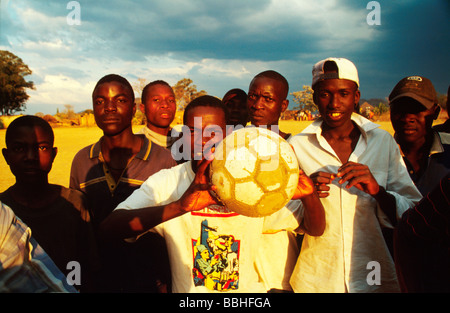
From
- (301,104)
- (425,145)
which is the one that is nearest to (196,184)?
(425,145)

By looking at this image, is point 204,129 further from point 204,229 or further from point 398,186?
point 398,186

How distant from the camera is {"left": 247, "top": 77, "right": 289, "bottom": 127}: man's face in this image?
10.1ft

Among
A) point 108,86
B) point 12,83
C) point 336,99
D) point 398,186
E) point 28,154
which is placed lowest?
point 398,186

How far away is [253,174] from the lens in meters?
1.59

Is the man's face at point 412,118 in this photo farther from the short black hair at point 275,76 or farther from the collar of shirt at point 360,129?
the short black hair at point 275,76

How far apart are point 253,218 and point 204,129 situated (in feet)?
2.39

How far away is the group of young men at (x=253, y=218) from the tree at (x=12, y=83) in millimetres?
43372

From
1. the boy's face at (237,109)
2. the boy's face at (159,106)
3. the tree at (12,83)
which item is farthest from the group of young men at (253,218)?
the tree at (12,83)

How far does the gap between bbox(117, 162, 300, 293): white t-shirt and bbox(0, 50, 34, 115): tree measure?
44.4m

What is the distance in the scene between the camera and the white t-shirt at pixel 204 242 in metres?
1.94

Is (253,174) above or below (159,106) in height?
below

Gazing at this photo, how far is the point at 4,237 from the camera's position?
1.42 meters

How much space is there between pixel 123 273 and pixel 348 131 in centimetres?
240

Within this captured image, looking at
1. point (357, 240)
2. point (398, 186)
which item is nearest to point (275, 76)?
point (398, 186)
